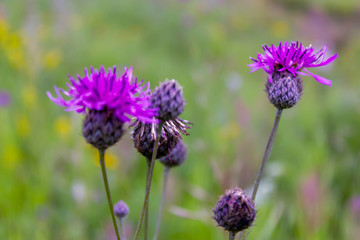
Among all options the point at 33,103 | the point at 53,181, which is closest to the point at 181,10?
the point at 33,103

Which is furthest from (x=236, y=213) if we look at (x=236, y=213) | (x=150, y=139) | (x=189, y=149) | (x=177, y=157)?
(x=189, y=149)

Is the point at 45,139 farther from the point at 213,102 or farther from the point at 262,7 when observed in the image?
the point at 262,7

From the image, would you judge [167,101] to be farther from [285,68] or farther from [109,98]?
[285,68]

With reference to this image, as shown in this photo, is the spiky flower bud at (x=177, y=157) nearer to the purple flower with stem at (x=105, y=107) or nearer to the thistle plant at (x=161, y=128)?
the thistle plant at (x=161, y=128)

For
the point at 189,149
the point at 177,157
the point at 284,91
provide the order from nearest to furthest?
the point at 284,91
the point at 177,157
the point at 189,149

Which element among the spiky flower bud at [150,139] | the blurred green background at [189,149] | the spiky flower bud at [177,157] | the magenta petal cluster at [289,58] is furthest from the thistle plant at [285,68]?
the blurred green background at [189,149]

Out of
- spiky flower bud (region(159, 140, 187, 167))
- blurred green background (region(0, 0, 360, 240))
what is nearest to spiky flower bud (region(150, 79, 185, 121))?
blurred green background (region(0, 0, 360, 240))
